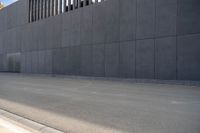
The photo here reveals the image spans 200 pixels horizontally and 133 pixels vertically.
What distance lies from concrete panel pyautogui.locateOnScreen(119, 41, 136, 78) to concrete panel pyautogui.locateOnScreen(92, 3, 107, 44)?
128 inches

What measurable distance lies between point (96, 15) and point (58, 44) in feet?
26.4

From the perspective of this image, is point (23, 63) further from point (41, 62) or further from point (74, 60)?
point (74, 60)

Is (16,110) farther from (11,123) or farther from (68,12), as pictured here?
(68,12)

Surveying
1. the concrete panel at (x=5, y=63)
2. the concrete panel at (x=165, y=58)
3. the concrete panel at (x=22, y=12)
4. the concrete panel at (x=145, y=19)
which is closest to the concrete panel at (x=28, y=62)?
the concrete panel at (x=22, y=12)

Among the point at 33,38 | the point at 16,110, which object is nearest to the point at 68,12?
the point at 33,38

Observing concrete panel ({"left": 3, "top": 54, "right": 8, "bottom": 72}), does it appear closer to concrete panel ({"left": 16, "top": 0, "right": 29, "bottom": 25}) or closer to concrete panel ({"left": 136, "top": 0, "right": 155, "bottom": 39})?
concrete panel ({"left": 16, "top": 0, "right": 29, "bottom": 25})

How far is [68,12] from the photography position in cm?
3228

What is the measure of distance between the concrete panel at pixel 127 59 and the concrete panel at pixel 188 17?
16.8ft

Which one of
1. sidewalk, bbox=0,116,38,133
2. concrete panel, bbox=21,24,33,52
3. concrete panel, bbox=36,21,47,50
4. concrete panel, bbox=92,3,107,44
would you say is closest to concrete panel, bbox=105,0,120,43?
concrete panel, bbox=92,3,107,44

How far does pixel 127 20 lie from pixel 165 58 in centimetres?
592

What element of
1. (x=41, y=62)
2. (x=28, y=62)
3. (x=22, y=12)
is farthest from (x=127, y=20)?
(x=22, y=12)

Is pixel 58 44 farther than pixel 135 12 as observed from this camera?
Yes

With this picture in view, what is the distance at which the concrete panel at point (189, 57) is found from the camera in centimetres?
1919

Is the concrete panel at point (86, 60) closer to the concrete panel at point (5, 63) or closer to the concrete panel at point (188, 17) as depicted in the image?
the concrete panel at point (188, 17)
